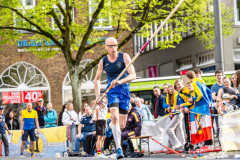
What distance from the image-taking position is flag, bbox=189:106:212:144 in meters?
12.9

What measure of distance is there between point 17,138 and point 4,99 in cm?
1405

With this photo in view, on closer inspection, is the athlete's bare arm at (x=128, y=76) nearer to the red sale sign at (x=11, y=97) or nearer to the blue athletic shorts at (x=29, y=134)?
the blue athletic shorts at (x=29, y=134)

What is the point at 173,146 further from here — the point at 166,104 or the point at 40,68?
the point at 40,68

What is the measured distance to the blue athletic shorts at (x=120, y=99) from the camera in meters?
9.61

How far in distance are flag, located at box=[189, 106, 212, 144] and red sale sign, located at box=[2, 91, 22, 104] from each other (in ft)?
64.9

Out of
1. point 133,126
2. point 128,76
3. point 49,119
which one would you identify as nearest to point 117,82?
point 128,76

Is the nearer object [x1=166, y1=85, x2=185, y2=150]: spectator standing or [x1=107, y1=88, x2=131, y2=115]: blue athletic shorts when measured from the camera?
[x1=107, y1=88, x2=131, y2=115]: blue athletic shorts

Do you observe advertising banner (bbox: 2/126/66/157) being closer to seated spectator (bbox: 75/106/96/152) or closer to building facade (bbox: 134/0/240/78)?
seated spectator (bbox: 75/106/96/152)

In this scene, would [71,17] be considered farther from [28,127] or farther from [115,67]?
[115,67]

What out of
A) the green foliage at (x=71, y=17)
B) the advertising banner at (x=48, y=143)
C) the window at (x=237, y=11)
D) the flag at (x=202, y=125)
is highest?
the window at (x=237, y=11)

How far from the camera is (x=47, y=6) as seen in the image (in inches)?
791

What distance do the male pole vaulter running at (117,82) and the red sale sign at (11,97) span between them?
22.4m

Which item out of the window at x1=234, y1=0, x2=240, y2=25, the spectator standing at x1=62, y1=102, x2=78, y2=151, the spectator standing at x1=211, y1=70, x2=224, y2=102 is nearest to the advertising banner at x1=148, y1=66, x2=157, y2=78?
the window at x1=234, y1=0, x2=240, y2=25

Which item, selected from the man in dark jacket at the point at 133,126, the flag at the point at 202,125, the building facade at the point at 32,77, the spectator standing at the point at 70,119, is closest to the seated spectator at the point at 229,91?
the flag at the point at 202,125
